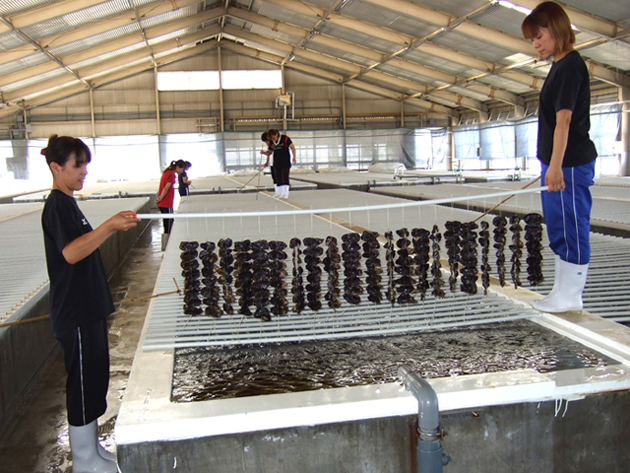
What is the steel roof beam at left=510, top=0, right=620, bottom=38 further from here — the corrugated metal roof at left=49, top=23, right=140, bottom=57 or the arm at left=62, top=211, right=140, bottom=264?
the arm at left=62, top=211, right=140, bottom=264

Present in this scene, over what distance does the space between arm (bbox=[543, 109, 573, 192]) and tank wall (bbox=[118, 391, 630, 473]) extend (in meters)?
1.16

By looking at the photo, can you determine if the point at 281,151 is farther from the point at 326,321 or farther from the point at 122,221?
the point at 122,221

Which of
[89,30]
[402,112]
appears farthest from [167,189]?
[402,112]

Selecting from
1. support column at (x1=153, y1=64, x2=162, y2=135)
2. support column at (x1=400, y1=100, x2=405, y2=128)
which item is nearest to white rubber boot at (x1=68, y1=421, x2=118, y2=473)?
support column at (x1=153, y1=64, x2=162, y2=135)

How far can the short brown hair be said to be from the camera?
3.03 m

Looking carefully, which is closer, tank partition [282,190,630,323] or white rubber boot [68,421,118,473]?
white rubber boot [68,421,118,473]

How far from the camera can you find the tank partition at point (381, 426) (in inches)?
85.7

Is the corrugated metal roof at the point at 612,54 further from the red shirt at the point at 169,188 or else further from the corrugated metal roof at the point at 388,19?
the red shirt at the point at 169,188

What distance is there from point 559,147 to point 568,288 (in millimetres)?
810

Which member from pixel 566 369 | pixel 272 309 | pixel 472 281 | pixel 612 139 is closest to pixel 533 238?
pixel 472 281

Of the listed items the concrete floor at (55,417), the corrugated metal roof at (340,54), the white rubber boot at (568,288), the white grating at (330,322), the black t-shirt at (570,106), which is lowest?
the concrete floor at (55,417)

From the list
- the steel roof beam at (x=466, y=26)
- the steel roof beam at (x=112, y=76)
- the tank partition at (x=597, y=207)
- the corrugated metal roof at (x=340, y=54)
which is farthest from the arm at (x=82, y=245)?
the steel roof beam at (x=112, y=76)

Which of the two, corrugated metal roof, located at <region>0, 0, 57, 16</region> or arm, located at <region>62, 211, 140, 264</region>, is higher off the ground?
corrugated metal roof, located at <region>0, 0, 57, 16</region>

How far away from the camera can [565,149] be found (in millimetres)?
3090
